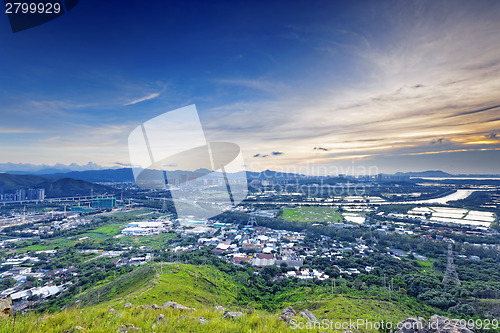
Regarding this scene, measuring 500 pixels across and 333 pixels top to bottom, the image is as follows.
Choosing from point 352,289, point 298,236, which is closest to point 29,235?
point 298,236

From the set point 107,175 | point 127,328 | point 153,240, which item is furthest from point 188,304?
point 107,175

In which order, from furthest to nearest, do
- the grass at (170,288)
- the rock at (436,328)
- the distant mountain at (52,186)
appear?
the distant mountain at (52,186) → the grass at (170,288) → the rock at (436,328)

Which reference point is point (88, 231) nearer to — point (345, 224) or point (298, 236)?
point (298, 236)

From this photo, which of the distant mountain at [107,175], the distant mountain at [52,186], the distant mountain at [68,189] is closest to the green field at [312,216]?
the distant mountain at [68,189]

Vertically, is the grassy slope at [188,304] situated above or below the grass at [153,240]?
→ above

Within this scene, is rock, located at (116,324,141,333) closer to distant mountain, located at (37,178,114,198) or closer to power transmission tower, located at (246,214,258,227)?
power transmission tower, located at (246,214,258,227)

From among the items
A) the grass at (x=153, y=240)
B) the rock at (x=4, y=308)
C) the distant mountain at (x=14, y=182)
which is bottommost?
the grass at (x=153, y=240)

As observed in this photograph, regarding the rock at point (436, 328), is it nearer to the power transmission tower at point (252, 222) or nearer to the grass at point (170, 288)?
the grass at point (170, 288)

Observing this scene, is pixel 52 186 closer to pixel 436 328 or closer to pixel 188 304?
pixel 188 304

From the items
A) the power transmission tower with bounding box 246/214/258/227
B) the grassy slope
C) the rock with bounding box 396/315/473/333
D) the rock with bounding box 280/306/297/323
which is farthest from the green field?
the rock with bounding box 396/315/473/333
